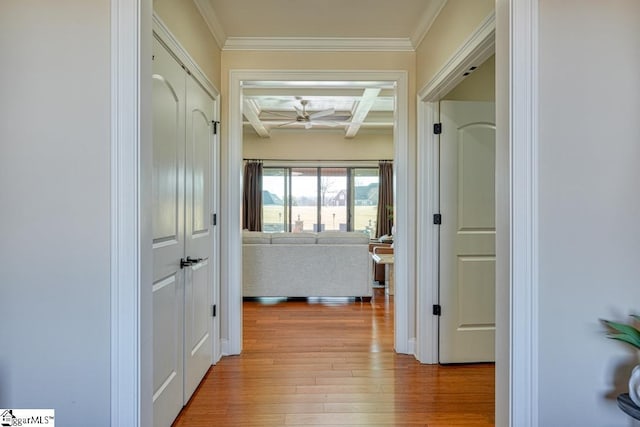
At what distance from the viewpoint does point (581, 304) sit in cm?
131

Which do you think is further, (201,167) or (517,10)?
(201,167)

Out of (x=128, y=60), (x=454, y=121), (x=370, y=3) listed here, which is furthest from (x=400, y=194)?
(x=128, y=60)

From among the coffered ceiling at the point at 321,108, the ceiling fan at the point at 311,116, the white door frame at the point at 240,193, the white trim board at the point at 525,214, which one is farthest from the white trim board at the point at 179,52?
the ceiling fan at the point at 311,116

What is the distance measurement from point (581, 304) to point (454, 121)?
1.85 m

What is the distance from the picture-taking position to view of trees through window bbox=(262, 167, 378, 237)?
7875 mm

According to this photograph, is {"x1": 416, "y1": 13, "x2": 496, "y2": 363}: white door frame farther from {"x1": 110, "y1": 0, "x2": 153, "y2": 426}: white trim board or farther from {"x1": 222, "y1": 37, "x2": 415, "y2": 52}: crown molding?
{"x1": 110, "y1": 0, "x2": 153, "y2": 426}: white trim board

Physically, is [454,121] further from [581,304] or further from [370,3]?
[581,304]

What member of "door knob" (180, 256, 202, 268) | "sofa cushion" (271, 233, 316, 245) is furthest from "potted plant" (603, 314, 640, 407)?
"sofa cushion" (271, 233, 316, 245)

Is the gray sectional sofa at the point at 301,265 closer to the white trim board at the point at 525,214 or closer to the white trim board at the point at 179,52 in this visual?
the white trim board at the point at 179,52

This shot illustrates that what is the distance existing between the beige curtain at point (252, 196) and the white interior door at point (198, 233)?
193 inches

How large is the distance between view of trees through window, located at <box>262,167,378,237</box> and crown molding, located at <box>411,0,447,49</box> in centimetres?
498

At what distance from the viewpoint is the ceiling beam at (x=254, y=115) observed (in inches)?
211

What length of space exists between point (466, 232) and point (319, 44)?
197 cm

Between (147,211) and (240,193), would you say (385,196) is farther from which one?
(147,211)
